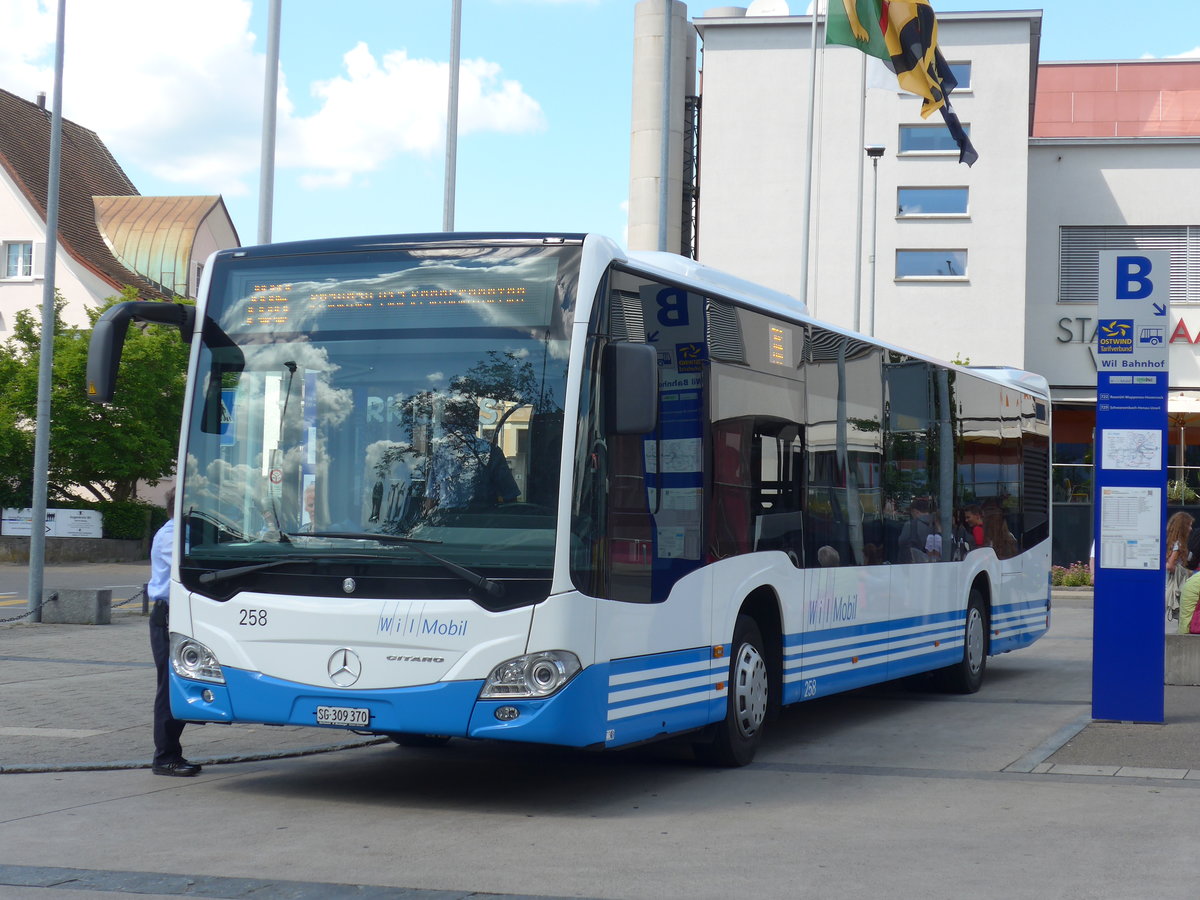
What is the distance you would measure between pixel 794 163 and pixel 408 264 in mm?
41436

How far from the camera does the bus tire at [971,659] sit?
591 inches

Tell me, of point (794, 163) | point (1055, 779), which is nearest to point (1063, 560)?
point (794, 163)

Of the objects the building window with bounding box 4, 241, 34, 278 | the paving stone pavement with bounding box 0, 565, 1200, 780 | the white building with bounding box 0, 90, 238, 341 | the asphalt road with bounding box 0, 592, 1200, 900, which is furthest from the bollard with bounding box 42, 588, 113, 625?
the building window with bounding box 4, 241, 34, 278

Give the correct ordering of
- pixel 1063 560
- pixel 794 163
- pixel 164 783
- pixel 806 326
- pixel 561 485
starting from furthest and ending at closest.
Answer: pixel 794 163
pixel 1063 560
pixel 806 326
pixel 164 783
pixel 561 485

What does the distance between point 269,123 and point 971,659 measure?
900 centimetres

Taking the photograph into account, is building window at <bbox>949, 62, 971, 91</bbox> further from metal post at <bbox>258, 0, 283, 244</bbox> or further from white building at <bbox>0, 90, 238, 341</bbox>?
metal post at <bbox>258, 0, 283, 244</bbox>

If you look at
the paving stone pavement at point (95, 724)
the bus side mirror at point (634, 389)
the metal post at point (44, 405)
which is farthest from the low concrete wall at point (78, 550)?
the bus side mirror at point (634, 389)

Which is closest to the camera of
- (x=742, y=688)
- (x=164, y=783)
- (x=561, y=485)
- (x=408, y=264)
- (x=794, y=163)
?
(x=561, y=485)

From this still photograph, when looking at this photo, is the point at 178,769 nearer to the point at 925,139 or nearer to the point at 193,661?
the point at 193,661

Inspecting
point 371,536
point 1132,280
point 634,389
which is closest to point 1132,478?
point 1132,280

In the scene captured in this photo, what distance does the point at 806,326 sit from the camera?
11.2 meters

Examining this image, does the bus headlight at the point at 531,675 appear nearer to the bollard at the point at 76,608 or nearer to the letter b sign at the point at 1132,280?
the letter b sign at the point at 1132,280

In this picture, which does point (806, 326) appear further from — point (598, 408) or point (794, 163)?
point (794, 163)

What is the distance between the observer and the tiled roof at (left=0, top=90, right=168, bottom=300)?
53031 mm
